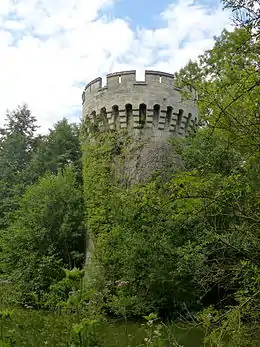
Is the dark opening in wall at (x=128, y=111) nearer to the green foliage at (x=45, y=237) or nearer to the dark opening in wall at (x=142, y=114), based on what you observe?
the dark opening in wall at (x=142, y=114)

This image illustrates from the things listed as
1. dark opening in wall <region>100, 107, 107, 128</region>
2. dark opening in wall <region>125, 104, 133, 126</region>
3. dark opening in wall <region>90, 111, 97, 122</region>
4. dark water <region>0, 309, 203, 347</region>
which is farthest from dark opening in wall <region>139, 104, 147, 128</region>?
dark water <region>0, 309, 203, 347</region>

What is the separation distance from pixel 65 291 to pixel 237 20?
10.7 m

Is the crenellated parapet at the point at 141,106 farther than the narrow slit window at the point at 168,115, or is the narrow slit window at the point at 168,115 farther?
the narrow slit window at the point at 168,115

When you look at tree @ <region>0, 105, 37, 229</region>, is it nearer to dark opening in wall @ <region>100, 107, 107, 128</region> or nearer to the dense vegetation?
the dense vegetation

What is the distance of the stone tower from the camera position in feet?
45.0

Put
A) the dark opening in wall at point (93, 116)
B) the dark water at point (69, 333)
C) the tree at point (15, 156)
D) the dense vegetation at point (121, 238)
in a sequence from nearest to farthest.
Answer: the dark water at point (69, 333) < the dense vegetation at point (121, 238) < the dark opening in wall at point (93, 116) < the tree at point (15, 156)

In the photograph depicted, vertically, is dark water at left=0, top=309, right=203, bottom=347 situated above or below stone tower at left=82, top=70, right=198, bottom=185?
below

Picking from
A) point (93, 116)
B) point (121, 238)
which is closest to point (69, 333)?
point (121, 238)

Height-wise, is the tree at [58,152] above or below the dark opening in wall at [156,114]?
below

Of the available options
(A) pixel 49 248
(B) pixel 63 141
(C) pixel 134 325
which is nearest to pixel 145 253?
(C) pixel 134 325

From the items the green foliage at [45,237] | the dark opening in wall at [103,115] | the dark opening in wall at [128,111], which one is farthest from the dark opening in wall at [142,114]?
the green foliage at [45,237]

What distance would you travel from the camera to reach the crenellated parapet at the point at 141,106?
14.0m

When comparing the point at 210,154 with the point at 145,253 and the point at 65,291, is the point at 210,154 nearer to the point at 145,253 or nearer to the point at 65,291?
the point at 145,253

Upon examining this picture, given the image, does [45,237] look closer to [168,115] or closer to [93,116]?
[93,116]
